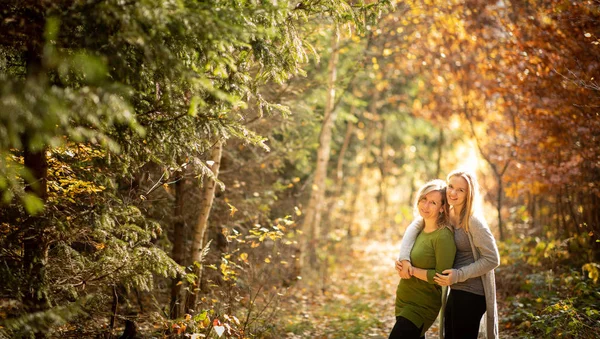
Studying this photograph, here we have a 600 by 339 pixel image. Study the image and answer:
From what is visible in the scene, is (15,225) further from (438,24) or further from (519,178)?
(438,24)

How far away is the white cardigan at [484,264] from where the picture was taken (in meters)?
4.25

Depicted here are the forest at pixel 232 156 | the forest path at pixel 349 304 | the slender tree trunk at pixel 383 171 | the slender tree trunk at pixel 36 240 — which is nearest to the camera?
the forest at pixel 232 156

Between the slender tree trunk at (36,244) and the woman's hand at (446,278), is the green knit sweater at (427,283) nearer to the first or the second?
the woman's hand at (446,278)

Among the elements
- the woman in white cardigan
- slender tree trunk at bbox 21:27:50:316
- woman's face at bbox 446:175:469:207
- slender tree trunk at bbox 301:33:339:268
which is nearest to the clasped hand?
the woman in white cardigan

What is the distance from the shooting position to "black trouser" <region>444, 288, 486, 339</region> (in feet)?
14.2

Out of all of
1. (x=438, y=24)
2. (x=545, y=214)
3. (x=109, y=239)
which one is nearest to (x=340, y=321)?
(x=109, y=239)

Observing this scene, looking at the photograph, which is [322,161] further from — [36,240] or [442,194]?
[36,240]

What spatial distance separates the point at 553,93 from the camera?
25.1ft

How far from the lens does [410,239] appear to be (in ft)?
15.3

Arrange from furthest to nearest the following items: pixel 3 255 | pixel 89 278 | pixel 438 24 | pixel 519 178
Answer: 1. pixel 438 24
2. pixel 519 178
3. pixel 89 278
4. pixel 3 255

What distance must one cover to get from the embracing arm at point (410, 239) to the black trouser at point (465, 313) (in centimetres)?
54

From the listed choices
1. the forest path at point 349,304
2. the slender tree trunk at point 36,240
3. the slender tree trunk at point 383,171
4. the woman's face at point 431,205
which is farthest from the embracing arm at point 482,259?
the slender tree trunk at point 383,171

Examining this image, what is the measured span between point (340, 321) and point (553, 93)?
4884 millimetres

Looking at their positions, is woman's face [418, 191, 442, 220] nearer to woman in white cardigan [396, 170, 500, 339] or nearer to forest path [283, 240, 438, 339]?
woman in white cardigan [396, 170, 500, 339]
